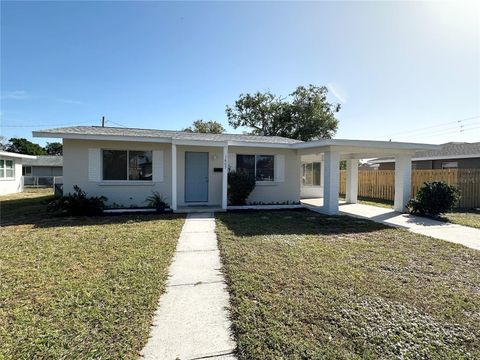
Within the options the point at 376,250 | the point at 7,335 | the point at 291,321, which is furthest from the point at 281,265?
the point at 7,335

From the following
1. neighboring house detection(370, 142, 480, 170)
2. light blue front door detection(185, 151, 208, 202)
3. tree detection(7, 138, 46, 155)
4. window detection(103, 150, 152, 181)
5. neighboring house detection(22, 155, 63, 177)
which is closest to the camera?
window detection(103, 150, 152, 181)

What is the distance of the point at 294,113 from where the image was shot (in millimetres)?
30453

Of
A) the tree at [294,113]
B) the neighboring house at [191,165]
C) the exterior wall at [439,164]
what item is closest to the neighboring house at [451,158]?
the exterior wall at [439,164]

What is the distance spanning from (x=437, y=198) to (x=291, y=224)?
5.84 meters

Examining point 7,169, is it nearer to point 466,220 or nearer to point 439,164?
point 466,220

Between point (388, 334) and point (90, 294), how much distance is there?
3509mm

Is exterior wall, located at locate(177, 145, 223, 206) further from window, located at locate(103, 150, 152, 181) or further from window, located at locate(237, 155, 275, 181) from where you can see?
window, located at locate(103, 150, 152, 181)

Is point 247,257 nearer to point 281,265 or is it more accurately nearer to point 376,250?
point 281,265

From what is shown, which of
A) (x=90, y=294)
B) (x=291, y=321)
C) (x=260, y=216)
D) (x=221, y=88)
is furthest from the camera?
(x=221, y=88)

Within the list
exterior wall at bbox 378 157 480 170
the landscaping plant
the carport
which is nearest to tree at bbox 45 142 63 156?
the landscaping plant

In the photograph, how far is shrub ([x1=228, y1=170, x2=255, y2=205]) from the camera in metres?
10.9

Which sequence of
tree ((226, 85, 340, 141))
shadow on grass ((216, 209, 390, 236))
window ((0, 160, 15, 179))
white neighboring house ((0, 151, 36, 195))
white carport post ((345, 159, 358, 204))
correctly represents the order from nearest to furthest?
shadow on grass ((216, 209, 390, 236))
white carport post ((345, 159, 358, 204))
white neighboring house ((0, 151, 36, 195))
window ((0, 160, 15, 179))
tree ((226, 85, 340, 141))

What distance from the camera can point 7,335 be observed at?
256 cm

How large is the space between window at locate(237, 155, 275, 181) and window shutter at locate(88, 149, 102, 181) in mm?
5556
